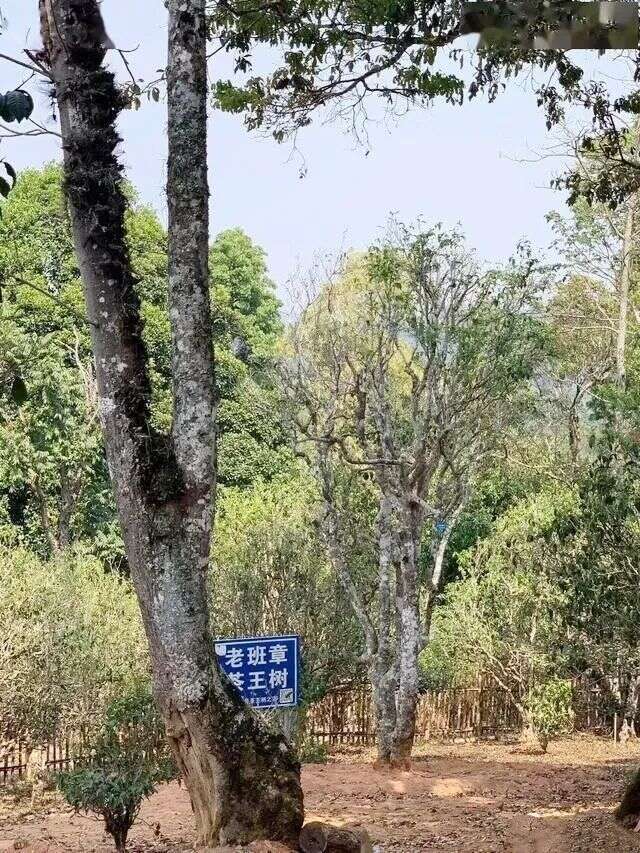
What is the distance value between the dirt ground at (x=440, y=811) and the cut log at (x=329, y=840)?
110 cm

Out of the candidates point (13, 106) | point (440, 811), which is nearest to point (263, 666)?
point (440, 811)

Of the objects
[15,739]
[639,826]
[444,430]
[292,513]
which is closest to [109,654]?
[15,739]

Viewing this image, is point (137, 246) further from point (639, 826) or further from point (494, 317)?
point (639, 826)

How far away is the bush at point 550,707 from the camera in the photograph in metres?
15.8

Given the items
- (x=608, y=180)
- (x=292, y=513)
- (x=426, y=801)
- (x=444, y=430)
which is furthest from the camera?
(x=292, y=513)

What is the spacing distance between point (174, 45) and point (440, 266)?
714 cm

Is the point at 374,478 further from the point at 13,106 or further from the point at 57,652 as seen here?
the point at 13,106

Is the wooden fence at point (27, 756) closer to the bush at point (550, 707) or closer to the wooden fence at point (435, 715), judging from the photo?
the wooden fence at point (435, 715)

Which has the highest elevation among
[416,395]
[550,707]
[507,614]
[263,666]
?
[416,395]

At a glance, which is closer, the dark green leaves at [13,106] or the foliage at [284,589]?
the dark green leaves at [13,106]

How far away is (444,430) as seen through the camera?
11.9 metres

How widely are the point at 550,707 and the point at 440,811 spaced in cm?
715

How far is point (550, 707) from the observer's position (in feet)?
51.9

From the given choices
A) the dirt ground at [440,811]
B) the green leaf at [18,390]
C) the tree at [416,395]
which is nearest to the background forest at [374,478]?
the tree at [416,395]
